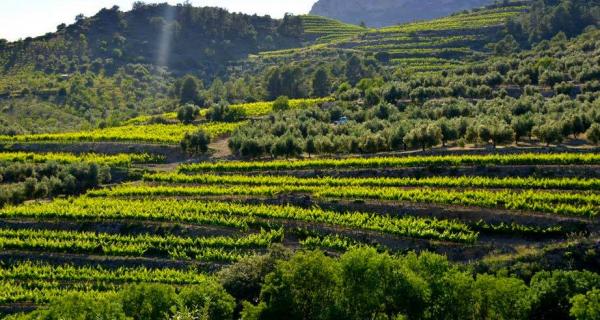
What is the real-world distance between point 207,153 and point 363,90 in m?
45.3

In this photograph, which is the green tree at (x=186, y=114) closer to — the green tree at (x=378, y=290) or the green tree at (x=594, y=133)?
the green tree at (x=594, y=133)

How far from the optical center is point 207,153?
9150 centimetres

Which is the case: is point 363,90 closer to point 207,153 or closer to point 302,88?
point 302,88

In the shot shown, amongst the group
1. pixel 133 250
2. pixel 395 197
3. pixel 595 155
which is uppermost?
pixel 595 155

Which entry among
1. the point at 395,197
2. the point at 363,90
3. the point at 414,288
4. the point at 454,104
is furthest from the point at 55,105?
the point at 414,288

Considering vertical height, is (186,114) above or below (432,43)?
below

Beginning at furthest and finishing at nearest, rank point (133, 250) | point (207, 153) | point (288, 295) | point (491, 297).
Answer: point (207, 153)
point (133, 250)
point (288, 295)
point (491, 297)

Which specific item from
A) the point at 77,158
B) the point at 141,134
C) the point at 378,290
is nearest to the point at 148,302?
the point at 378,290

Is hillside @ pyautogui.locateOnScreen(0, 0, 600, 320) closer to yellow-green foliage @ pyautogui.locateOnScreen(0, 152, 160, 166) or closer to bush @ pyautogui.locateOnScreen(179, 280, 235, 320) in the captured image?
bush @ pyautogui.locateOnScreen(179, 280, 235, 320)

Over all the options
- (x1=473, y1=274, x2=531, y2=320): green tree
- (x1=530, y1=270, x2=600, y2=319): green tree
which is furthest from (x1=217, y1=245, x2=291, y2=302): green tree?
(x1=530, y1=270, x2=600, y2=319): green tree

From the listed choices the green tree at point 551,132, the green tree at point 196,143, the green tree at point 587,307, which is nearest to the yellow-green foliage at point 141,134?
the green tree at point 196,143

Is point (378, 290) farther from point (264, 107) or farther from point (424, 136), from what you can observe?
point (264, 107)

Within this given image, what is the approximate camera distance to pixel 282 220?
2440 inches

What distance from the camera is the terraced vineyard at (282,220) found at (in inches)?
2116
